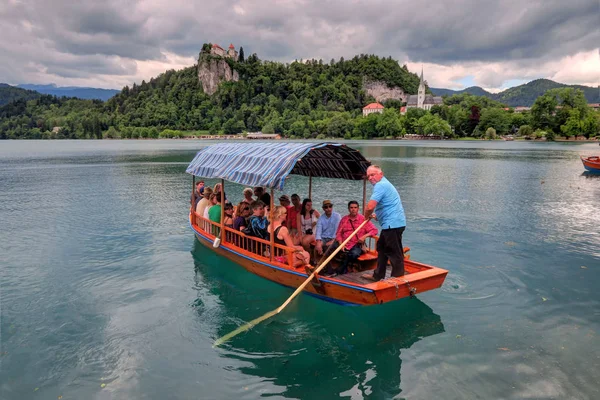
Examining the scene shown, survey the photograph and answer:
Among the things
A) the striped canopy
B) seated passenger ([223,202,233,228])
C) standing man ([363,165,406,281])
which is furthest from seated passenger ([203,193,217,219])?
standing man ([363,165,406,281])

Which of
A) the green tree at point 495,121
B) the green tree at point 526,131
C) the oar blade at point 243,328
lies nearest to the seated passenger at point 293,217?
the oar blade at point 243,328

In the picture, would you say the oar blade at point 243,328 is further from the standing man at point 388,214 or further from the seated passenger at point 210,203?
the seated passenger at point 210,203

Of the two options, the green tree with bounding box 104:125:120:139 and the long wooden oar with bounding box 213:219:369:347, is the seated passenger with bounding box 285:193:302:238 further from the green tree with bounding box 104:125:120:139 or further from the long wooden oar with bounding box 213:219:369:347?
the green tree with bounding box 104:125:120:139

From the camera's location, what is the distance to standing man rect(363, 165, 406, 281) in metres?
9.05

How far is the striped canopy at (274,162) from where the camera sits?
413 inches

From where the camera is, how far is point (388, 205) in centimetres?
917

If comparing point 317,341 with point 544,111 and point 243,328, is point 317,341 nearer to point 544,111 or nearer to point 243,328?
point 243,328

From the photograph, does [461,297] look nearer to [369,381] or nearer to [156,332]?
[369,381]

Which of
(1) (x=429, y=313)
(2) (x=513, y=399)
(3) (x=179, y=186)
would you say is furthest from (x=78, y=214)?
(2) (x=513, y=399)

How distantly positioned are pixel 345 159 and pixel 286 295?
14.4 ft

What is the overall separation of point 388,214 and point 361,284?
1673mm

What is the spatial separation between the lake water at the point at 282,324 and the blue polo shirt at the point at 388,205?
2.62 meters

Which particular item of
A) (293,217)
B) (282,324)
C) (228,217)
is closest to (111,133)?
(228,217)

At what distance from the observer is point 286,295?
37.6 ft
